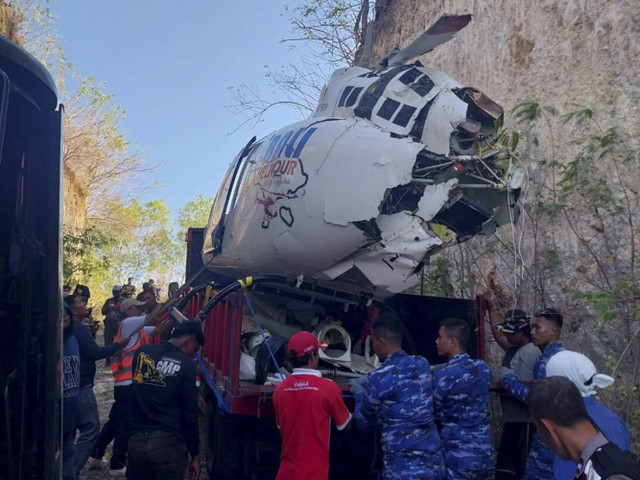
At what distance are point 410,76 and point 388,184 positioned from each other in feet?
3.96

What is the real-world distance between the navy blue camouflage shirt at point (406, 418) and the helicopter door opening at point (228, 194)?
357cm

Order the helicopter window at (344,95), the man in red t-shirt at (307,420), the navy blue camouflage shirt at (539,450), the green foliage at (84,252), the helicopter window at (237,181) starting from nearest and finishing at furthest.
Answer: the man in red t-shirt at (307,420) < the navy blue camouflage shirt at (539,450) < the helicopter window at (344,95) < the helicopter window at (237,181) < the green foliage at (84,252)

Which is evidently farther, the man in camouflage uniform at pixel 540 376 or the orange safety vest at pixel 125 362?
the orange safety vest at pixel 125 362

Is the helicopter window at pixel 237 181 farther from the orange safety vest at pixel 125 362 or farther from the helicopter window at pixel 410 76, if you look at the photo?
the helicopter window at pixel 410 76

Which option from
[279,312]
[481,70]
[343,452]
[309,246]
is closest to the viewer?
[343,452]

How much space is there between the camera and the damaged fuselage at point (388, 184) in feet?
16.3

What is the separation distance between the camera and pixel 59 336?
96.7 inches

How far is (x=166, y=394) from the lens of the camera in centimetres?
406

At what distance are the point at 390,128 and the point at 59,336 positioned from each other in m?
3.58

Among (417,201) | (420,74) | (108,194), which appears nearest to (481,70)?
(420,74)

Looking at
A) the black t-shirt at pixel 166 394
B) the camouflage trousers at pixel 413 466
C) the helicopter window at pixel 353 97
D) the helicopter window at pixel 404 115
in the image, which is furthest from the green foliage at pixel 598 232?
the black t-shirt at pixel 166 394

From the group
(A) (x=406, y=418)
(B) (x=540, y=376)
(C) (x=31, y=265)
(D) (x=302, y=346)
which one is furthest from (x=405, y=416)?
(C) (x=31, y=265)

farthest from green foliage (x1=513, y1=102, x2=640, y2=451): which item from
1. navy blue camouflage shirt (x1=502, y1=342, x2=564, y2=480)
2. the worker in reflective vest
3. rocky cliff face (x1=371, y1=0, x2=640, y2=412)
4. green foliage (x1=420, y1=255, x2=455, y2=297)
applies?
the worker in reflective vest

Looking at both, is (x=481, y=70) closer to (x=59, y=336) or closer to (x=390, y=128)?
(x=390, y=128)
